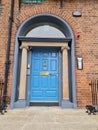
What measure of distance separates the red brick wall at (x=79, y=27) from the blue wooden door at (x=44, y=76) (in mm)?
803

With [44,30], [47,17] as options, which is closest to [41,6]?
[47,17]

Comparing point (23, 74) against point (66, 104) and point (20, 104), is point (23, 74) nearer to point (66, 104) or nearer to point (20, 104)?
point (20, 104)

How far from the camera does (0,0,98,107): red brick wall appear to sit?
5.77 meters

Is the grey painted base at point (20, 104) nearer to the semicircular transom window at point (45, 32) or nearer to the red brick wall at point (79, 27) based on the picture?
the red brick wall at point (79, 27)

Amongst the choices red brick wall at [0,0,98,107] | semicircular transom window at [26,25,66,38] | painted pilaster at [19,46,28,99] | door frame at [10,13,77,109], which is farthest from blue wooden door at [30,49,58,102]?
red brick wall at [0,0,98,107]

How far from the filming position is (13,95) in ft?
18.3

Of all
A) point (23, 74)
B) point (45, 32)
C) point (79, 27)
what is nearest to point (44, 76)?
point (23, 74)

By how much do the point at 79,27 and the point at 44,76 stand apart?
7.29 ft

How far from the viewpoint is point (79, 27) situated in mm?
6195

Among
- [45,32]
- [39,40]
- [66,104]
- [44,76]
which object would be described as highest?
[45,32]

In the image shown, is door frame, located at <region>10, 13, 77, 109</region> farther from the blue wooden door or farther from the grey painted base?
the blue wooden door

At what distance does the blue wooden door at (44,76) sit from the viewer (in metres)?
5.97

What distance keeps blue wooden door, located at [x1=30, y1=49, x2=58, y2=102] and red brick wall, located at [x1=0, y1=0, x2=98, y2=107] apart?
2.63 feet

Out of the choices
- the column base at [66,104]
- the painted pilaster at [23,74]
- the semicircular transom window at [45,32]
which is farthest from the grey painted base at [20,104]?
the semicircular transom window at [45,32]
